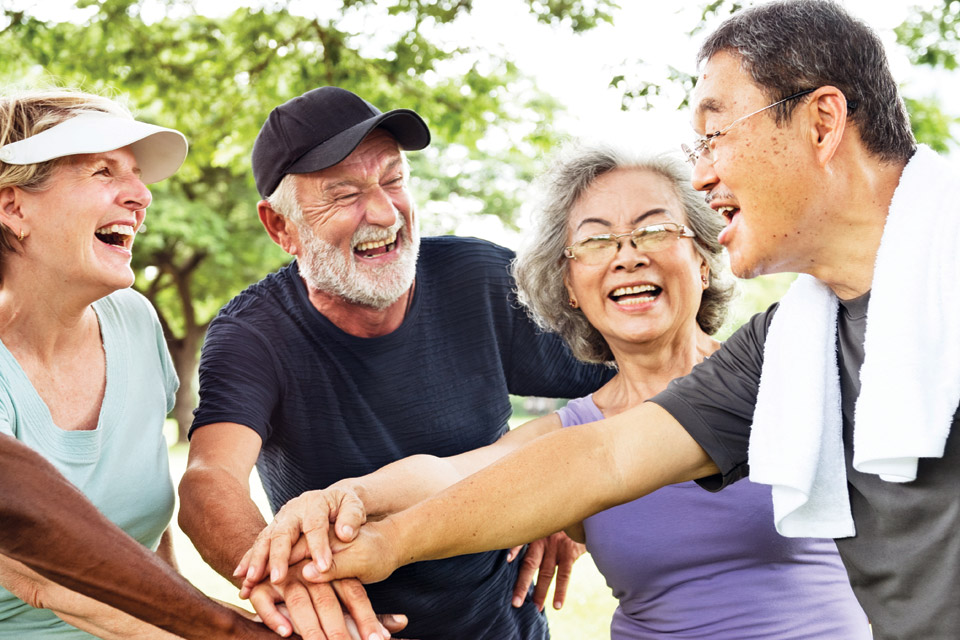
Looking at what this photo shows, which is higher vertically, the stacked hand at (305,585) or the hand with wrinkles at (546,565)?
the stacked hand at (305,585)

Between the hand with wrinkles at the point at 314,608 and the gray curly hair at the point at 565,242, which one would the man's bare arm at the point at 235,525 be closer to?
the hand with wrinkles at the point at 314,608

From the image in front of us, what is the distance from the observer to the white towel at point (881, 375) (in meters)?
1.66

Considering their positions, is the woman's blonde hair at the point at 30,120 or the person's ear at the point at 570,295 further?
the person's ear at the point at 570,295

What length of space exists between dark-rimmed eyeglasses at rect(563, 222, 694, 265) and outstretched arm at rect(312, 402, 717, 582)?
72 cm

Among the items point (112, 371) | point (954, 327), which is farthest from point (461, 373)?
point (954, 327)

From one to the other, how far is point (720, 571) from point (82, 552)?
162 centimetres

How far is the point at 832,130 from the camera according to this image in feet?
6.02

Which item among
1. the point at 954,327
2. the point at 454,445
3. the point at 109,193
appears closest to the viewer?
the point at 954,327

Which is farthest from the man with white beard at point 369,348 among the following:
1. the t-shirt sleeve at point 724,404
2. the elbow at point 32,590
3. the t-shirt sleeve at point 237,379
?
the t-shirt sleeve at point 724,404

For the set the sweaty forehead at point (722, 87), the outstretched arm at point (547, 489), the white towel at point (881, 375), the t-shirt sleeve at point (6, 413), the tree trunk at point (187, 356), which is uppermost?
the sweaty forehead at point (722, 87)

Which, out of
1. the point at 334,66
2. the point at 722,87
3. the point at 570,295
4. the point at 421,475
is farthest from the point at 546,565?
the point at 334,66

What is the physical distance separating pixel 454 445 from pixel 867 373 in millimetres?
1472

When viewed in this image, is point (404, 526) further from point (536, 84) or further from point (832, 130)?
point (536, 84)

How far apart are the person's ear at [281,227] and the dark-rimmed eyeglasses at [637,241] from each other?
3.32ft
